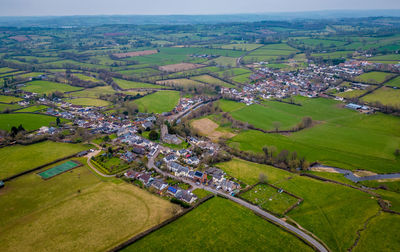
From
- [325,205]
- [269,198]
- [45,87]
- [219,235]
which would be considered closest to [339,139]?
[325,205]

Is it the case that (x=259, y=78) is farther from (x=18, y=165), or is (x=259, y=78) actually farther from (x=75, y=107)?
(x=18, y=165)

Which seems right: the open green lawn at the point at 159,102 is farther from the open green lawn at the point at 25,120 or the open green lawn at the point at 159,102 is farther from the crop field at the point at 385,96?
the crop field at the point at 385,96

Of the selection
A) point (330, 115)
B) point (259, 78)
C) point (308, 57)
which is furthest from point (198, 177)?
point (308, 57)

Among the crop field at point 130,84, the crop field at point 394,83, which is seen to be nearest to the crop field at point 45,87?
the crop field at point 130,84

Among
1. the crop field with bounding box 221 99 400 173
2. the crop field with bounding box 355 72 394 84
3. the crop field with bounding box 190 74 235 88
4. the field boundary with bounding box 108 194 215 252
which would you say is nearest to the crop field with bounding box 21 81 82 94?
the crop field with bounding box 190 74 235 88

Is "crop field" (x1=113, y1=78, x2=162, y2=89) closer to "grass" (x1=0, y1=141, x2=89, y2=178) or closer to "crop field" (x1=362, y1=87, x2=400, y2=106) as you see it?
"grass" (x1=0, y1=141, x2=89, y2=178)

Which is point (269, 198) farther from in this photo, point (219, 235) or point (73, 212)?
point (73, 212)
